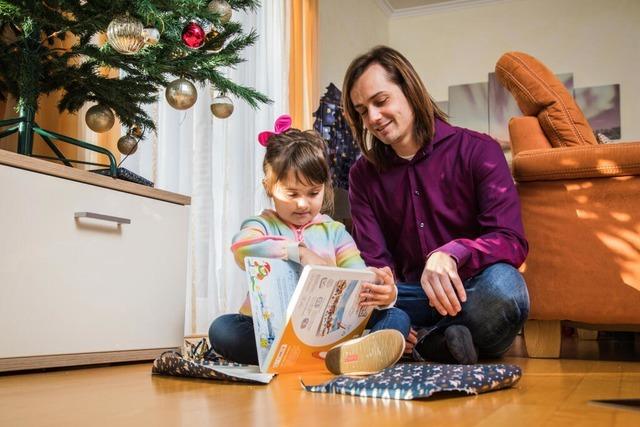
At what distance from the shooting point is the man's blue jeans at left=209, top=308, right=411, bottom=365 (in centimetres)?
139

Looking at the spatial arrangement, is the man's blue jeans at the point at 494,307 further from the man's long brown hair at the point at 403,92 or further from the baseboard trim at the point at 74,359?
the baseboard trim at the point at 74,359

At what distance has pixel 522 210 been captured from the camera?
174 centimetres

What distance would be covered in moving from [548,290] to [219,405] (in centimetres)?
110

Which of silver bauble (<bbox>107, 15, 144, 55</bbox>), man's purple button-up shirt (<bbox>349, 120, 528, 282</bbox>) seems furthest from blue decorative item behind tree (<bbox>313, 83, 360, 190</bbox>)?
silver bauble (<bbox>107, 15, 144, 55</bbox>)

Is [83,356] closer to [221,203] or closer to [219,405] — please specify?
[219,405]

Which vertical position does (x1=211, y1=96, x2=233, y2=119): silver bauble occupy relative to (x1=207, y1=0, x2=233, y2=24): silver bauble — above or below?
below

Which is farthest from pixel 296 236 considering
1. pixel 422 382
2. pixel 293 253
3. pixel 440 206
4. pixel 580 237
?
pixel 580 237

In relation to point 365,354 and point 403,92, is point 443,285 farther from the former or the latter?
point 403,92

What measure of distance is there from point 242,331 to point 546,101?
1.11 meters

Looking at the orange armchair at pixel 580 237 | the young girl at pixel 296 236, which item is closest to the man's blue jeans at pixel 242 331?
the young girl at pixel 296 236

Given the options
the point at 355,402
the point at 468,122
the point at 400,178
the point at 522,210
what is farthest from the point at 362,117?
the point at 468,122

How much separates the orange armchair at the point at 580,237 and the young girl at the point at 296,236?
0.45 m

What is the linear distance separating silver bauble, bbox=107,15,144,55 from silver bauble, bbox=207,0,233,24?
26 cm

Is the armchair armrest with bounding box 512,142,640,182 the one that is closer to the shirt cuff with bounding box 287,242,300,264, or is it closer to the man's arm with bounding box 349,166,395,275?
the man's arm with bounding box 349,166,395,275
